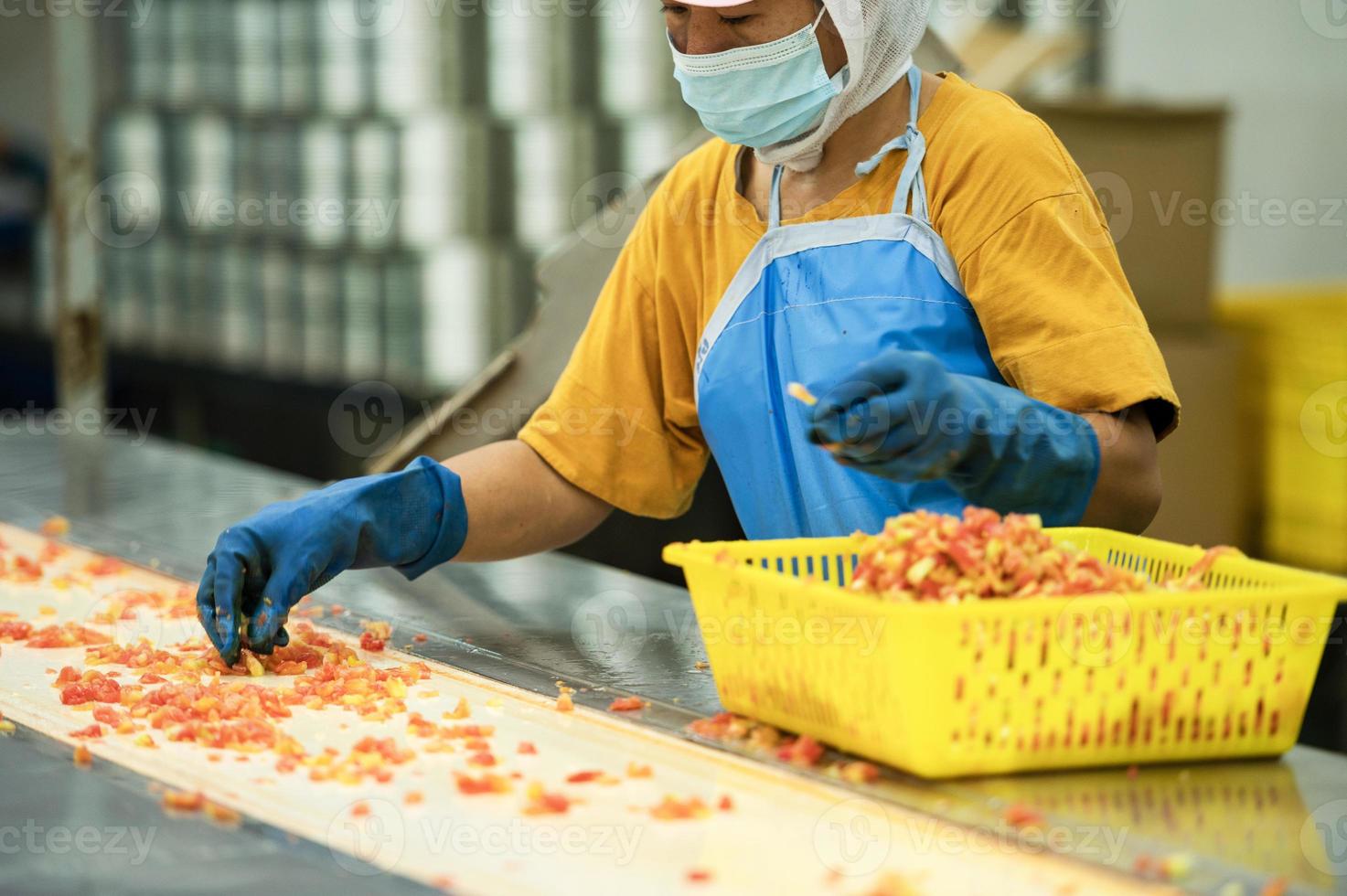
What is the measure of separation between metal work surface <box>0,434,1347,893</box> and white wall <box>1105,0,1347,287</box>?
351cm

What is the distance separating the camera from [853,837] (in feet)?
3.81

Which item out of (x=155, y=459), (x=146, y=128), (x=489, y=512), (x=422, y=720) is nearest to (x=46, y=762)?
(x=422, y=720)

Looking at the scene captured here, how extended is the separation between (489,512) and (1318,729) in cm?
228

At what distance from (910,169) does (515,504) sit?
64 cm

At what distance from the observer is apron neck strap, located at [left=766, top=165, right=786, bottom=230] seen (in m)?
1.79

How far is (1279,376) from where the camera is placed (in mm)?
4215

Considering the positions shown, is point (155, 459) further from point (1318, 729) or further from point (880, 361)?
point (1318, 729)

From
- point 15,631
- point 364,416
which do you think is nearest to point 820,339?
point 15,631

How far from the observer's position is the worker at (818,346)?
144 centimetres

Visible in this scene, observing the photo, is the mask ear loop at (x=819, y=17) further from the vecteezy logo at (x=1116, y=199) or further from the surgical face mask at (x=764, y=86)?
the vecteezy logo at (x=1116, y=199)

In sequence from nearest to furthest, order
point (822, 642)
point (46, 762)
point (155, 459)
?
point (822, 642)
point (46, 762)
point (155, 459)

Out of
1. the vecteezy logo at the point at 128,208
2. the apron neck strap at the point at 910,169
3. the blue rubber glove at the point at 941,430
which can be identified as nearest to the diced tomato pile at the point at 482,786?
the blue rubber glove at the point at 941,430

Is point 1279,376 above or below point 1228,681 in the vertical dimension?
below

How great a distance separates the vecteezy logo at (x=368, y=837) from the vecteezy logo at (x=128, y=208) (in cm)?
462
